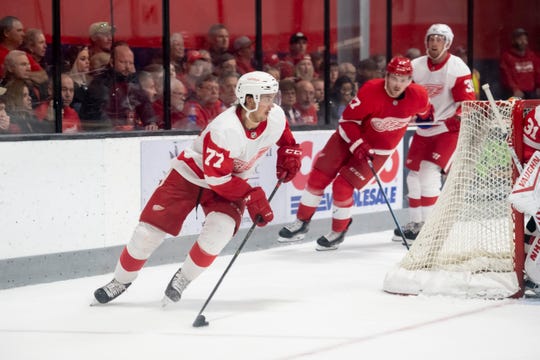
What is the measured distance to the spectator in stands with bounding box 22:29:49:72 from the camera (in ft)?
17.6

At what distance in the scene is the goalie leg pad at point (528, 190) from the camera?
4.55 metres

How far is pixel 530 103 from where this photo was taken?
4824 mm

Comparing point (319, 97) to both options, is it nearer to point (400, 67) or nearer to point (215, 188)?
point (400, 67)

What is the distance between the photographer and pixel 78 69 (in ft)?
18.6

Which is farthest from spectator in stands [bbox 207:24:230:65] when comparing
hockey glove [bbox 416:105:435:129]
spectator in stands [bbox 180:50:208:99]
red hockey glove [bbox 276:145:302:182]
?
red hockey glove [bbox 276:145:302:182]

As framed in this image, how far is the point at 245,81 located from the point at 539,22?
580 centimetres

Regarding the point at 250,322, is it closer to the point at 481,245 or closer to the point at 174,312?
the point at 174,312

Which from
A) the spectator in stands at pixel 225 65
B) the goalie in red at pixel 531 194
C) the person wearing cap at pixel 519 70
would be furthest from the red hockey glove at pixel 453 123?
the person wearing cap at pixel 519 70

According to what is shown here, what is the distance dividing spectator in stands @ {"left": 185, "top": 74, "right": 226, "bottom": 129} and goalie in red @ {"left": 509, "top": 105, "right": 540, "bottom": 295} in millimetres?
2275

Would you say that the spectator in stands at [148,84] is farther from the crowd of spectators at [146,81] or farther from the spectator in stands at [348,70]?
the spectator in stands at [348,70]

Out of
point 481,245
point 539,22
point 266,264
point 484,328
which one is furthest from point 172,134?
point 539,22

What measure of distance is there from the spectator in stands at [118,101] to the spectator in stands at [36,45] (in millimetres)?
376

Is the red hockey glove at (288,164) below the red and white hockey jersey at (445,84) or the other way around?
below

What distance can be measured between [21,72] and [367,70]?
3191 mm
